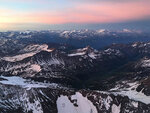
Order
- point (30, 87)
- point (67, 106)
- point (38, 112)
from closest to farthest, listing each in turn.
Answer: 1. point (38, 112)
2. point (67, 106)
3. point (30, 87)

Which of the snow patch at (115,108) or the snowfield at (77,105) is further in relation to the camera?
the snowfield at (77,105)

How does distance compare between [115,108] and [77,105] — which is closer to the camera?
[115,108]

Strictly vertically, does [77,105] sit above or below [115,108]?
below

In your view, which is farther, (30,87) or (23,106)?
(30,87)

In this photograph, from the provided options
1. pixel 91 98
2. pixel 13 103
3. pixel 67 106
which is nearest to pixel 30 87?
pixel 13 103

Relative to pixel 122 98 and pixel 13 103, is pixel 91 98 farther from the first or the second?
pixel 13 103

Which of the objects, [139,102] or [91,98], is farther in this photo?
[91,98]

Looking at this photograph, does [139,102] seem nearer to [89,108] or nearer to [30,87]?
[89,108]

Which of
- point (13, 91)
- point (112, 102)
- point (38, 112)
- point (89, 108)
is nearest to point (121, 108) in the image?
point (112, 102)

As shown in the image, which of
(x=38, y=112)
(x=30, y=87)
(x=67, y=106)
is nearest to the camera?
(x=38, y=112)

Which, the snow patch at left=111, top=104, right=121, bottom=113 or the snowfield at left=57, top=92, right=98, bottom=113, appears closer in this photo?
the snow patch at left=111, top=104, right=121, bottom=113
